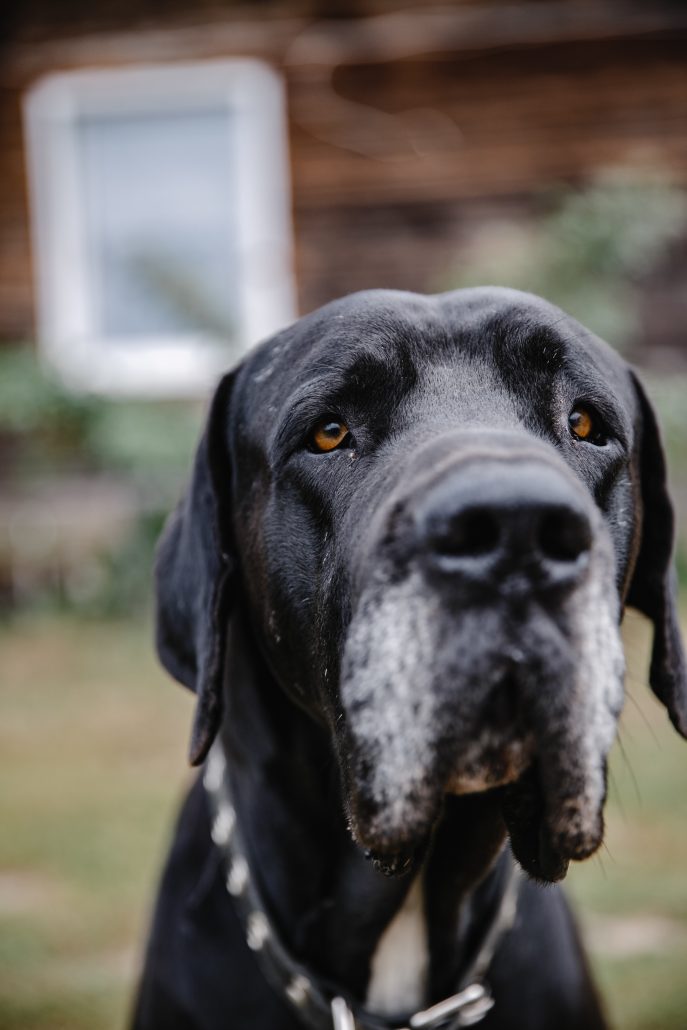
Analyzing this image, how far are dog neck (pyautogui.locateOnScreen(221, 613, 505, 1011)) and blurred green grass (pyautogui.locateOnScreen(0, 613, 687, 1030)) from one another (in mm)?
471

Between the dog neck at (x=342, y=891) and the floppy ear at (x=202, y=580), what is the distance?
18cm

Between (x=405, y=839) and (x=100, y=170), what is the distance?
950 centimetres

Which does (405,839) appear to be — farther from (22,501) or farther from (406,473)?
(22,501)

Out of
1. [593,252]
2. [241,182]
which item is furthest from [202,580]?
[241,182]

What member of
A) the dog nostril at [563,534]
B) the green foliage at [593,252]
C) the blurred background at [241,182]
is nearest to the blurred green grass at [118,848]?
the dog nostril at [563,534]

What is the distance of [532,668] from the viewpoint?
62.2 inches

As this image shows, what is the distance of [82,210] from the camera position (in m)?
10.2

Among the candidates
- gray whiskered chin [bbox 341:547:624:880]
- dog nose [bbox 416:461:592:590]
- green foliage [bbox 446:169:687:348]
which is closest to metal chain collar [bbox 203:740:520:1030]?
gray whiskered chin [bbox 341:547:624:880]

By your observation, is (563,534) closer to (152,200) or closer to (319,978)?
(319,978)

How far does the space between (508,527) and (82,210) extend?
9569 millimetres

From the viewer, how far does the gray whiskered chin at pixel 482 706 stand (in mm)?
1583

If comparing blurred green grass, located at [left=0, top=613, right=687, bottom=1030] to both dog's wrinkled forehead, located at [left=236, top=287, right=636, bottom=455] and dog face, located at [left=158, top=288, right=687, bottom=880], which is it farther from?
dog's wrinkled forehead, located at [left=236, top=287, right=636, bottom=455]

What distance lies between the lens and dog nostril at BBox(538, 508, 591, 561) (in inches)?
61.6

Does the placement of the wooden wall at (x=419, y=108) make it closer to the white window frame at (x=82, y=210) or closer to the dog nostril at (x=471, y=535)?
the white window frame at (x=82, y=210)
